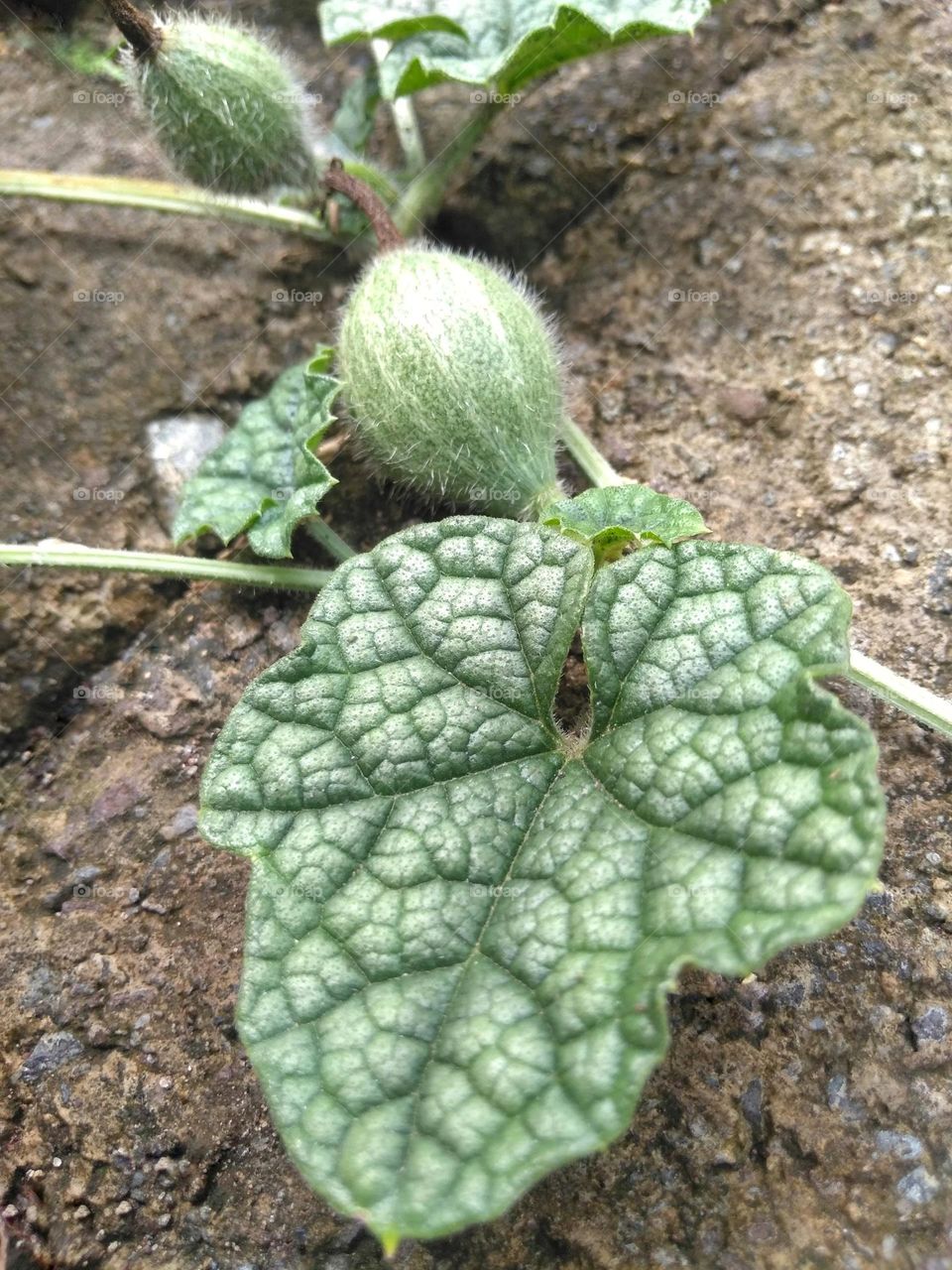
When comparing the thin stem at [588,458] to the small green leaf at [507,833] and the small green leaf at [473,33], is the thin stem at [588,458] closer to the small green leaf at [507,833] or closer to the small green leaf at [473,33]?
the small green leaf at [507,833]

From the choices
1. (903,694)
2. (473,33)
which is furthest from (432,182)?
(903,694)

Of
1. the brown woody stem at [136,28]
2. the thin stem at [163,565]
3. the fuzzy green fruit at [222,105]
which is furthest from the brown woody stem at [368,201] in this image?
the thin stem at [163,565]

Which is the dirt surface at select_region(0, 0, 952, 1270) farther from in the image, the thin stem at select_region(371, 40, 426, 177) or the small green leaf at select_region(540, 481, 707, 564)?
the small green leaf at select_region(540, 481, 707, 564)

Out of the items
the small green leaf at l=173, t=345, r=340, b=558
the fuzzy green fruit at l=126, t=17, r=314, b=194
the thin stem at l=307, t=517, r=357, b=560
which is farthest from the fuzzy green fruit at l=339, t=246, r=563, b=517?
the fuzzy green fruit at l=126, t=17, r=314, b=194

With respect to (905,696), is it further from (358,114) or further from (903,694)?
(358,114)

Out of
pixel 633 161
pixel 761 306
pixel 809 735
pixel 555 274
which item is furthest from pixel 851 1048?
pixel 633 161

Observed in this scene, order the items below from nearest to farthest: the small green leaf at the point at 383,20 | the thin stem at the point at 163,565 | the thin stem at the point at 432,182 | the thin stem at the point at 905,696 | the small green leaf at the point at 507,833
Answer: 1. the small green leaf at the point at 507,833
2. the thin stem at the point at 905,696
3. the thin stem at the point at 163,565
4. the small green leaf at the point at 383,20
5. the thin stem at the point at 432,182
